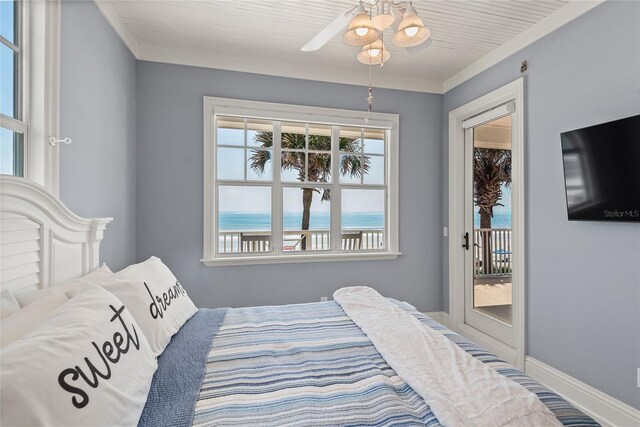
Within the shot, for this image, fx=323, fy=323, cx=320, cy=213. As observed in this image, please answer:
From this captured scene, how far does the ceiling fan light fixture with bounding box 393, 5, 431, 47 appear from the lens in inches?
60.4

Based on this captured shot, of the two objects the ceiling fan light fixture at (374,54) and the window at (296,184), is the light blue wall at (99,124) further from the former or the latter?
the ceiling fan light fixture at (374,54)

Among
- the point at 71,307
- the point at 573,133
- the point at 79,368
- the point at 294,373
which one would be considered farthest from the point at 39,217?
the point at 573,133

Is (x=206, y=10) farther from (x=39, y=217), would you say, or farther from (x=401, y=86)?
(x=401, y=86)

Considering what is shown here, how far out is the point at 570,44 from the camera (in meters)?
2.25

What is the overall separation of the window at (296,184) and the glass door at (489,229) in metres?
0.79

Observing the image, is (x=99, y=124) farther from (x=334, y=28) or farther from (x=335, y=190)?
(x=335, y=190)

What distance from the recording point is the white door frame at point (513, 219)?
2.63 m

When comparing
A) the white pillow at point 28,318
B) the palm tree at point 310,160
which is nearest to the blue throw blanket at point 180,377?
the white pillow at point 28,318

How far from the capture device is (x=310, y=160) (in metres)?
3.40

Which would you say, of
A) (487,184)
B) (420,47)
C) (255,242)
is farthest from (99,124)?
(487,184)

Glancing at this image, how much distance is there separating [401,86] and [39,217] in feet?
10.9

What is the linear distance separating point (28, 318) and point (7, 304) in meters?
0.16

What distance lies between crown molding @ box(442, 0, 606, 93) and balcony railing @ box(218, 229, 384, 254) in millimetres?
1833

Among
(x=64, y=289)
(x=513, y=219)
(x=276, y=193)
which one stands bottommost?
(x=64, y=289)
